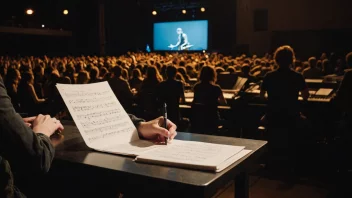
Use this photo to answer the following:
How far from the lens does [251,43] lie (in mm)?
20750

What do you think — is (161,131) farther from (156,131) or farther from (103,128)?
(103,128)

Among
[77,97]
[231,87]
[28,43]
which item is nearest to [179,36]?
[28,43]

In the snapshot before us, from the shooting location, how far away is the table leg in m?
1.44

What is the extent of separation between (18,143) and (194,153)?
0.56 meters

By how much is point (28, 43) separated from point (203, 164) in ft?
73.9

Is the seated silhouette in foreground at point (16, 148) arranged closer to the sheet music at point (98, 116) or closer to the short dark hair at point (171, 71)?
the sheet music at point (98, 116)

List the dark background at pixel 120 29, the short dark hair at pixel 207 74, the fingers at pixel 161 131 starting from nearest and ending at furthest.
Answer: the fingers at pixel 161 131, the short dark hair at pixel 207 74, the dark background at pixel 120 29

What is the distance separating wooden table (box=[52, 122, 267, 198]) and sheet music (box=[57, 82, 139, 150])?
7 centimetres

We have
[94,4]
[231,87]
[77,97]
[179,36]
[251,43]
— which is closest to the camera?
[77,97]

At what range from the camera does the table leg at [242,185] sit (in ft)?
4.72

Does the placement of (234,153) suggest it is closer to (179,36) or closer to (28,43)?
(28,43)

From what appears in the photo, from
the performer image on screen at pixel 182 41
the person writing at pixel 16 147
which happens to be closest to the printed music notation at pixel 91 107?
the person writing at pixel 16 147

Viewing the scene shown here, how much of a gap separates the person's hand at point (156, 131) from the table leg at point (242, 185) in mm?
318

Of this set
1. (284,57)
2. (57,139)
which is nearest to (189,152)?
(57,139)
